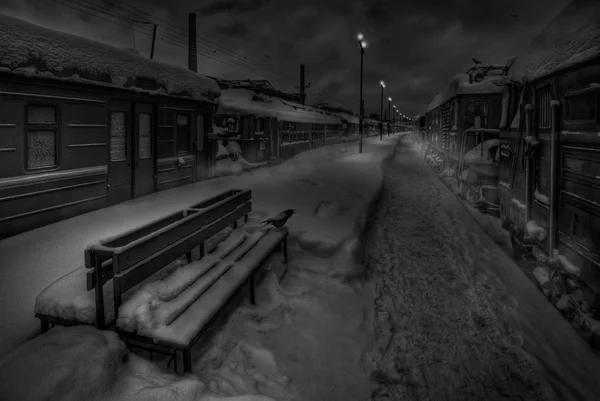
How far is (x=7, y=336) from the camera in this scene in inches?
149

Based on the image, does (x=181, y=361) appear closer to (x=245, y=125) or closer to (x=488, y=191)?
(x=488, y=191)

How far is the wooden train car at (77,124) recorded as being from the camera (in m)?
6.92

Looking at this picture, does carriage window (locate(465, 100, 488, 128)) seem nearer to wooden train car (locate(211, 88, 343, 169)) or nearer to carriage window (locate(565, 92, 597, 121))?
wooden train car (locate(211, 88, 343, 169))

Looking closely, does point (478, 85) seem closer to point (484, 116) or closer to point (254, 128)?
point (484, 116)

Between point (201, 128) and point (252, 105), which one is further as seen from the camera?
point (252, 105)

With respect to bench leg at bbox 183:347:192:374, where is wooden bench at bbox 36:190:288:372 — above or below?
above

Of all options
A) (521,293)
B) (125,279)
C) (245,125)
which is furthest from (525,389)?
(245,125)

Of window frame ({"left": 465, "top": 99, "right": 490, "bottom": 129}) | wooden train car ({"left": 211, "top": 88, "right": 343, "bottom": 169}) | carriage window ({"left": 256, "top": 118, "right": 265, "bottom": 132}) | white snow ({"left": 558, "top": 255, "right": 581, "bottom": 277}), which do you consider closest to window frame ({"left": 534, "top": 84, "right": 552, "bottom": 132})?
white snow ({"left": 558, "top": 255, "right": 581, "bottom": 277})

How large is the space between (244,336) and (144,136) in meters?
8.04

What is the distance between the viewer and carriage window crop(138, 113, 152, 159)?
10588mm

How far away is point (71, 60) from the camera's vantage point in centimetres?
784

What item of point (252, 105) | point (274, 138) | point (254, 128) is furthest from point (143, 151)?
point (274, 138)

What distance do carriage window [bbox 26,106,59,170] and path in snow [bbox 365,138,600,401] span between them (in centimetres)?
634

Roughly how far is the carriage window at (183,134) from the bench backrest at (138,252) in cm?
744
